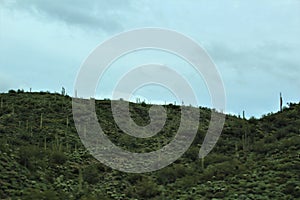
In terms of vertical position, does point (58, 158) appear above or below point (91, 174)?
above

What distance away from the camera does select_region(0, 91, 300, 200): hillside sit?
707 inches

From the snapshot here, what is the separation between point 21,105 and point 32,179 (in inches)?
659

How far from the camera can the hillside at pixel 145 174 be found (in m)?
18.0

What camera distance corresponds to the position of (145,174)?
2183cm

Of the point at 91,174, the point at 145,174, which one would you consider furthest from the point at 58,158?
the point at 145,174

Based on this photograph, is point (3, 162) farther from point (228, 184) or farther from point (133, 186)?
point (228, 184)

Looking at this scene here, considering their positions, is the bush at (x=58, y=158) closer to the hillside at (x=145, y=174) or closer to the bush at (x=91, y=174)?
the hillside at (x=145, y=174)

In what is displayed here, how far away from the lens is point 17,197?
626 inches

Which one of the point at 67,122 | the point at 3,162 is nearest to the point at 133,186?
the point at 3,162

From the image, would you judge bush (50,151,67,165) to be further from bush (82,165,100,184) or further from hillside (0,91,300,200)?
bush (82,165,100,184)

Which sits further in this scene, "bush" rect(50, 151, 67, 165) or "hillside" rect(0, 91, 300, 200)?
"bush" rect(50, 151, 67, 165)

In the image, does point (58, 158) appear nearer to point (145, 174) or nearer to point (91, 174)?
point (91, 174)

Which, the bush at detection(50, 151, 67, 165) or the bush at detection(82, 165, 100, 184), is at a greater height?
the bush at detection(50, 151, 67, 165)

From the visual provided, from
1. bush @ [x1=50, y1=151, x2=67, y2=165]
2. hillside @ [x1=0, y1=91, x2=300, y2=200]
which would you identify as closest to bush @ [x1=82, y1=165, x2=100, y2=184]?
hillside @ [x1=0, y1=91, x2=300, y2=200]
